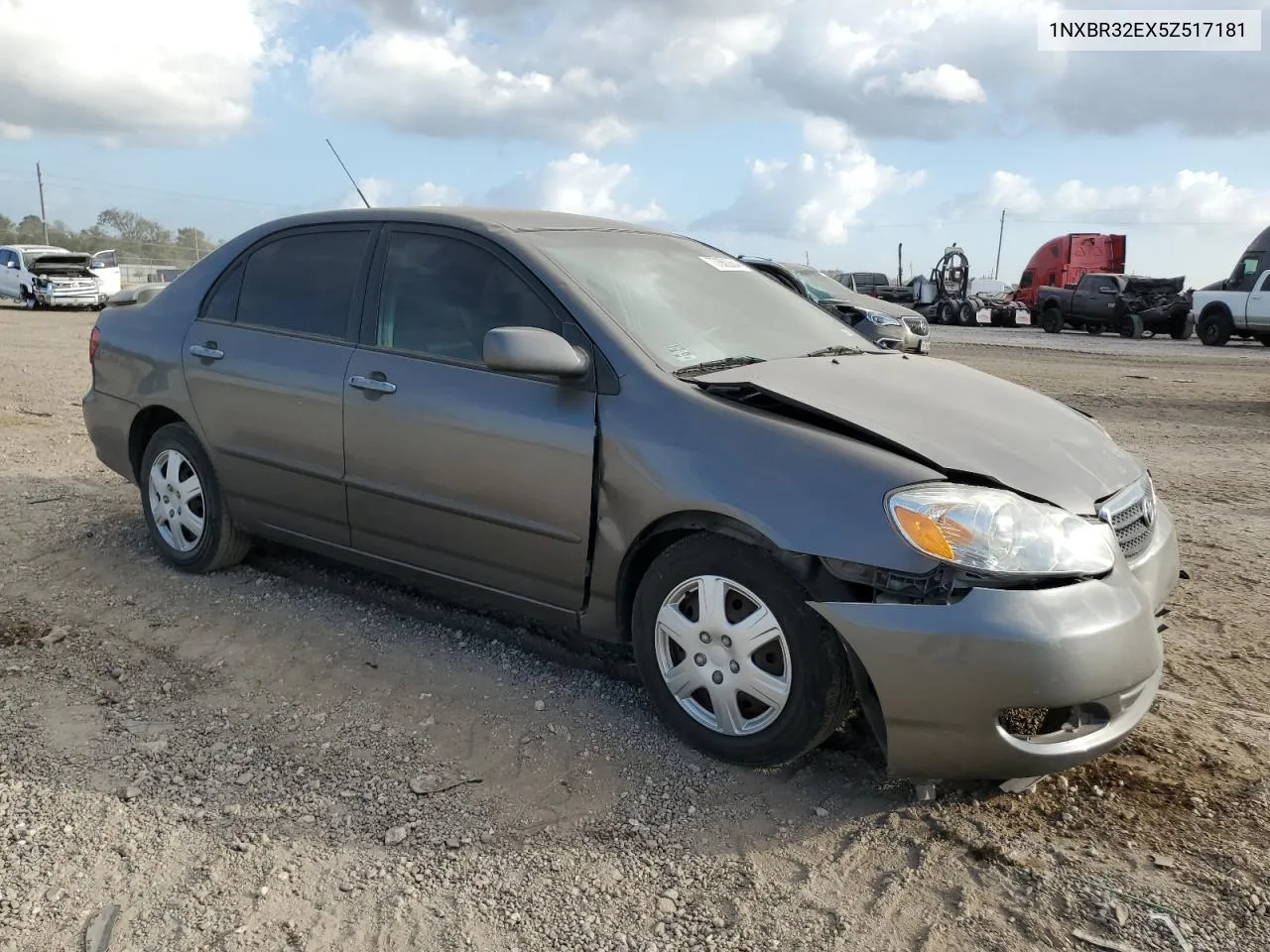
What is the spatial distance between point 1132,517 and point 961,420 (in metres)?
0.59

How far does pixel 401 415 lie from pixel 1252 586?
3928 millimetres

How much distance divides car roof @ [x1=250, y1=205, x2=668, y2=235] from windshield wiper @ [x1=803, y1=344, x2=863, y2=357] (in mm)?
951

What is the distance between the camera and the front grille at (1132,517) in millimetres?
3037

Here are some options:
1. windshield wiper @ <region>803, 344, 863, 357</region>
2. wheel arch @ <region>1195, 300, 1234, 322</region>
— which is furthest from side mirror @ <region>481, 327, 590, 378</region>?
wheel arch @ <region>1195, 300, 1234, 322</region>

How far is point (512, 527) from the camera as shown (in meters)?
3.55

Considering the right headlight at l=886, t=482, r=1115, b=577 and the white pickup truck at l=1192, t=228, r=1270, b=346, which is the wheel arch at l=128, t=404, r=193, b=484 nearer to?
the right headlight at l=886, t=482, r=1115, b=577

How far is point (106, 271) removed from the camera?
2736cm

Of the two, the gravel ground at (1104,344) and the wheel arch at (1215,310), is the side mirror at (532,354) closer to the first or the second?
the gravel ground at (1104,344)

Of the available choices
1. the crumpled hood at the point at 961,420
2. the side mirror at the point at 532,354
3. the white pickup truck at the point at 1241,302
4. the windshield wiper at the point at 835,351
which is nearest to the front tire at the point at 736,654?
the crumpled hood at the point at 961,420

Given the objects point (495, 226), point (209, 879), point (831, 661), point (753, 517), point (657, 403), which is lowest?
point (209, 879)

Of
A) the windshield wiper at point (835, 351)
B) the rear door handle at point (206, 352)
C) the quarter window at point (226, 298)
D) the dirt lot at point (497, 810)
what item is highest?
the quarter window at point (226, 298)

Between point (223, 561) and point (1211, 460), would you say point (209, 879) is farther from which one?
point (1211, 460)

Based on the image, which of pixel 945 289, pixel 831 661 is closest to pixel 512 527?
pixel 831 661

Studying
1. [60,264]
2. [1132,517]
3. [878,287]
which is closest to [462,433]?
[1132,517]
